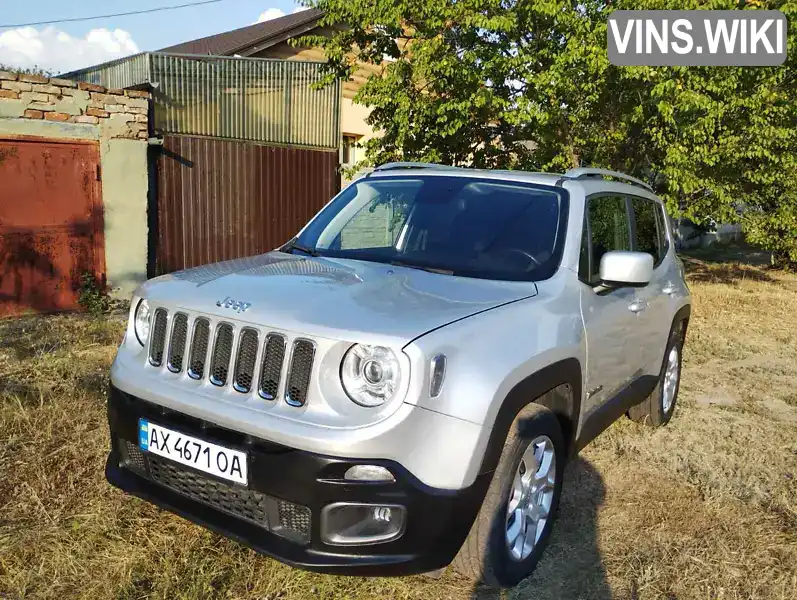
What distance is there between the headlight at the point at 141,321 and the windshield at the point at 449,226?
986 mm

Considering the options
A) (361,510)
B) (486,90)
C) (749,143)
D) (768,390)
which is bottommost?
(768,390)

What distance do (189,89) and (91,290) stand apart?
10.2 feet

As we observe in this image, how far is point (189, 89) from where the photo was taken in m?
9.04

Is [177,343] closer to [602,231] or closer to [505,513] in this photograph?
[505,513]

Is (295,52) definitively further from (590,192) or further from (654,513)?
(654,513)

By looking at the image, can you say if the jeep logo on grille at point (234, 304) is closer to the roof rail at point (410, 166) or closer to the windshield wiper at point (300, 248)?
the windshield wiper at point (300, 248)

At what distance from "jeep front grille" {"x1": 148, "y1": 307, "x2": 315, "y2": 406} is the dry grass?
871 millimetres

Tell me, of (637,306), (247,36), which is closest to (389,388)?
(637,306)

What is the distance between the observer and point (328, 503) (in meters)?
2.21

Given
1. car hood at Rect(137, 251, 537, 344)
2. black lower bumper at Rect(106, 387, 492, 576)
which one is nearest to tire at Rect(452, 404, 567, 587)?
black lower bumper at Rect(106, 387, 492, 576)

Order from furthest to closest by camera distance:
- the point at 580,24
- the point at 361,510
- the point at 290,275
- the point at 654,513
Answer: the point at 580,24, the point at 654,513, the point at 290,275, the point at 361,510

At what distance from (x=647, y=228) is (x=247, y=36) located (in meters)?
12.5

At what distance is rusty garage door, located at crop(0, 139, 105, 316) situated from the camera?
7.43 meters

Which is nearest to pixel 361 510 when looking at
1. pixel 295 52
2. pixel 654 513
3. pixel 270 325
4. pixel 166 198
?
pixel 270 325
